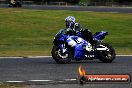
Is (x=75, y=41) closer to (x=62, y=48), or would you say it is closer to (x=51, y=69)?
(x=62, y=48)

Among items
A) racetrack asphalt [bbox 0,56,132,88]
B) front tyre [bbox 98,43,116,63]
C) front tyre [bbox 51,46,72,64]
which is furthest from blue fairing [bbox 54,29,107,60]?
front tyre [bbox 98,43,116,63]

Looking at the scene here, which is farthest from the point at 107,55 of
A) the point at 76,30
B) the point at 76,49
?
the point at 76,30

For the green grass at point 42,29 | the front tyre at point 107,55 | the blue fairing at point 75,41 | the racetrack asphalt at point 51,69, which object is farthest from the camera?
the green grass at point 42,29

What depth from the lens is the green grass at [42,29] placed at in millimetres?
23234

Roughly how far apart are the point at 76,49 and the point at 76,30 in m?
0.60

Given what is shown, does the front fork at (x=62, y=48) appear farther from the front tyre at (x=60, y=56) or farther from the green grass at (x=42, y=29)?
the green grass at (x=42, y=29)

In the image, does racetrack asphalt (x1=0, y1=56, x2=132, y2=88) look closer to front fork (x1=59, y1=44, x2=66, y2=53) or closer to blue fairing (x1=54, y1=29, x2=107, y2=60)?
blue fairing (x1=54, y1=29, x2=107, y2=60)

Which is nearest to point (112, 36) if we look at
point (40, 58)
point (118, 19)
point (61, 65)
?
point (118, 19)

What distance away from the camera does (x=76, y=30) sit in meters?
15.1

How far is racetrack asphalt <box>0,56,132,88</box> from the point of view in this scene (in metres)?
11.1

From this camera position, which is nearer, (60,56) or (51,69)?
(51,69)

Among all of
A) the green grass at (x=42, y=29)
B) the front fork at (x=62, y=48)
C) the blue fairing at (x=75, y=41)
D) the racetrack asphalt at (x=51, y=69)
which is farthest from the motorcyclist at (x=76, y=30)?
the green grass at (x=42, y=29)

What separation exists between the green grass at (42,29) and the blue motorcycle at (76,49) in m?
5.60

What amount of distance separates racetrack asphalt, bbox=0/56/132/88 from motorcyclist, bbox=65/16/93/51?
32.8 inches
